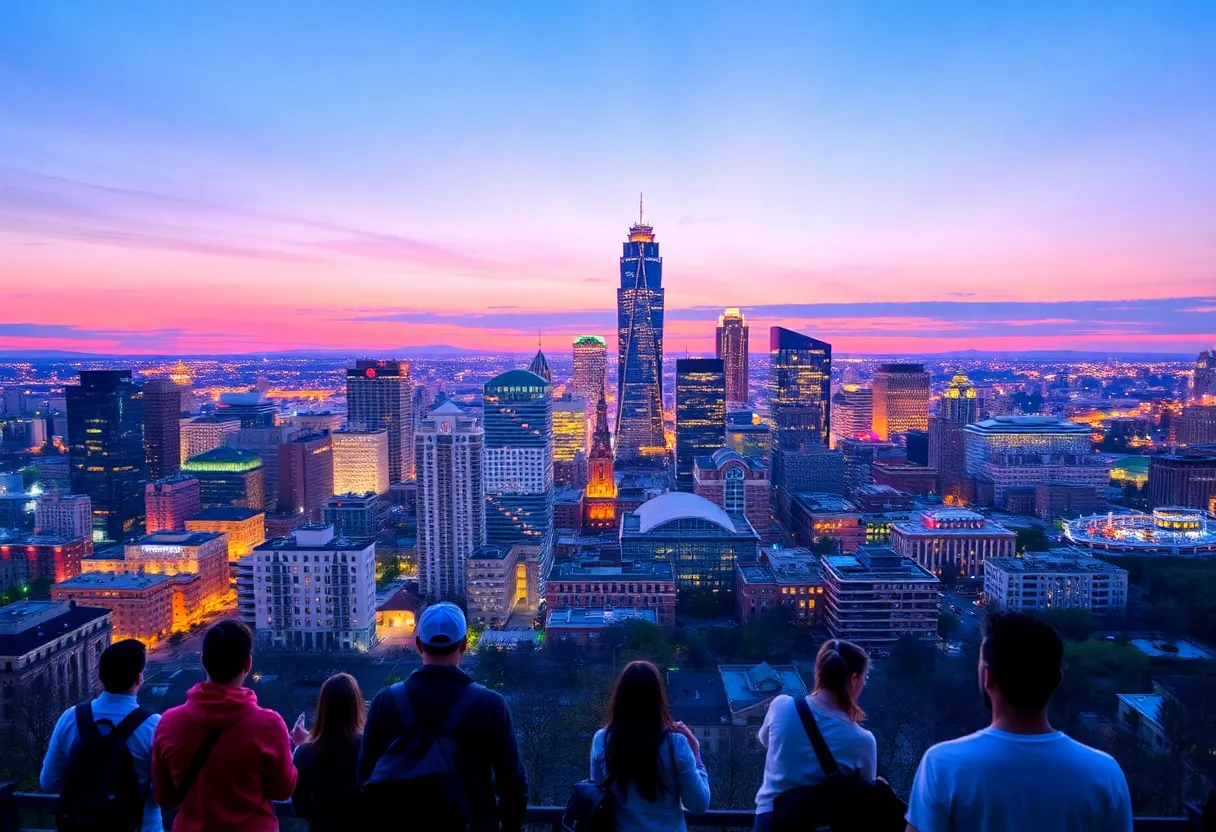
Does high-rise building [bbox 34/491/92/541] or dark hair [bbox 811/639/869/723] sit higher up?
dark hair [bbox 811/639/869/723]

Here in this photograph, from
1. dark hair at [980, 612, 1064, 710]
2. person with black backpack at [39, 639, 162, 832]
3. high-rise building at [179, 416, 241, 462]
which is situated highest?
dark hair at [980, 612, 1064, 710]

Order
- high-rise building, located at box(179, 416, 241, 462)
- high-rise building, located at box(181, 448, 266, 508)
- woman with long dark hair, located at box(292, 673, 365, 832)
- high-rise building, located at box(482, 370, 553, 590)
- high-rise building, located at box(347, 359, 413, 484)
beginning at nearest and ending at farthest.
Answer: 1. woman with long dark hair, located at box(292, 673, 365, 832)
2. high-rise building, located at box(482, 370, 553, 590)
3. high-rise building, located at box(181, 448, 266, 508)
4. high-rise building, located at box(179, 416, 241, 462)
5. high-rise building, located at box(347, 359, 413, 484)

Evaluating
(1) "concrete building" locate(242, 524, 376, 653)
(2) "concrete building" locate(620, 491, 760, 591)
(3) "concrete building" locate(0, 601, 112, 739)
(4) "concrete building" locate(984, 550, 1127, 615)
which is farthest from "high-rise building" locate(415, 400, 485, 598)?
(4) "concrete building" locate(984, 550, 1127, 615)

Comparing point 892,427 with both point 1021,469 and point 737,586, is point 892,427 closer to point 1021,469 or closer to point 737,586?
point 1021,469

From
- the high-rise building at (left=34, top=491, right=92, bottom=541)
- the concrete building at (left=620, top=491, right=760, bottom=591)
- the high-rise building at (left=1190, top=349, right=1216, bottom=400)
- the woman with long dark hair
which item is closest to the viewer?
the woman with long dark hair

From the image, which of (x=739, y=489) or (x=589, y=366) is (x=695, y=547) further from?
(x=589, y=366)

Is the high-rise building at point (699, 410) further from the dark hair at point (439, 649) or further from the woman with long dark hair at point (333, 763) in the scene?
the dark hair at point (439, 649)

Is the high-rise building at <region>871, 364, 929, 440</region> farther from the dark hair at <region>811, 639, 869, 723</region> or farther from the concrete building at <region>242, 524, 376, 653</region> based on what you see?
the dark hair at <region>811, 639, 869, 723</region>

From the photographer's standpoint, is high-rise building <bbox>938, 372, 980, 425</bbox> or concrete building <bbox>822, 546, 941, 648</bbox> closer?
concrete building <bbox>822, 546, 941, 648</bbox>
